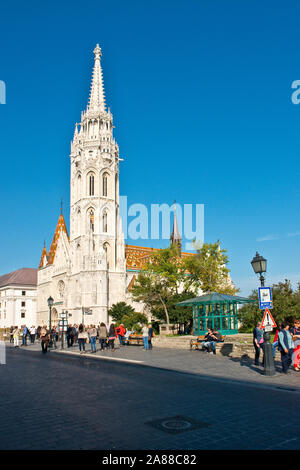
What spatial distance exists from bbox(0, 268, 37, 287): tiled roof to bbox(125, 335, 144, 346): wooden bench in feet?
218

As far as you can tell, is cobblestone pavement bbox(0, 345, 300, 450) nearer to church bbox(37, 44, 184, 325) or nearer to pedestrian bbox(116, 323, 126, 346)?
pedestrian bbox(116, 323, 126, 346)

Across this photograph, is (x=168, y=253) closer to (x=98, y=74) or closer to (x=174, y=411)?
(x=174, y=411)

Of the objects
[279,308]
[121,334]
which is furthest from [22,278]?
[279,308]

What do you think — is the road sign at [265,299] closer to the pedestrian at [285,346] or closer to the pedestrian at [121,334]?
the pedestrian at [285,346]

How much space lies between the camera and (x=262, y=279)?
13078 mm

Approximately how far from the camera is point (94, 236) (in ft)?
214

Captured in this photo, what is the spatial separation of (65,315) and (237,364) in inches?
616

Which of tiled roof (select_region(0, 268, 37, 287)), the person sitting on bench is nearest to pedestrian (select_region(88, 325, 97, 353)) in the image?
the person sitting on bench

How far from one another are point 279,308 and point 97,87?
5942 centimetres

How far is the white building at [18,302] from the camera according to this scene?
3425 inches

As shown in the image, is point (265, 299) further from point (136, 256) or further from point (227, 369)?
point (136, 256)

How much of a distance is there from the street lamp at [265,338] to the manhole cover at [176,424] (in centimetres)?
580

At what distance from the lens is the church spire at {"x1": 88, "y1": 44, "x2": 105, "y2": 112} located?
72062mm

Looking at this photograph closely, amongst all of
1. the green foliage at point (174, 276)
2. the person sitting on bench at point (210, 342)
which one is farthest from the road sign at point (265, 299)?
the green foliage at point (174, 276)
